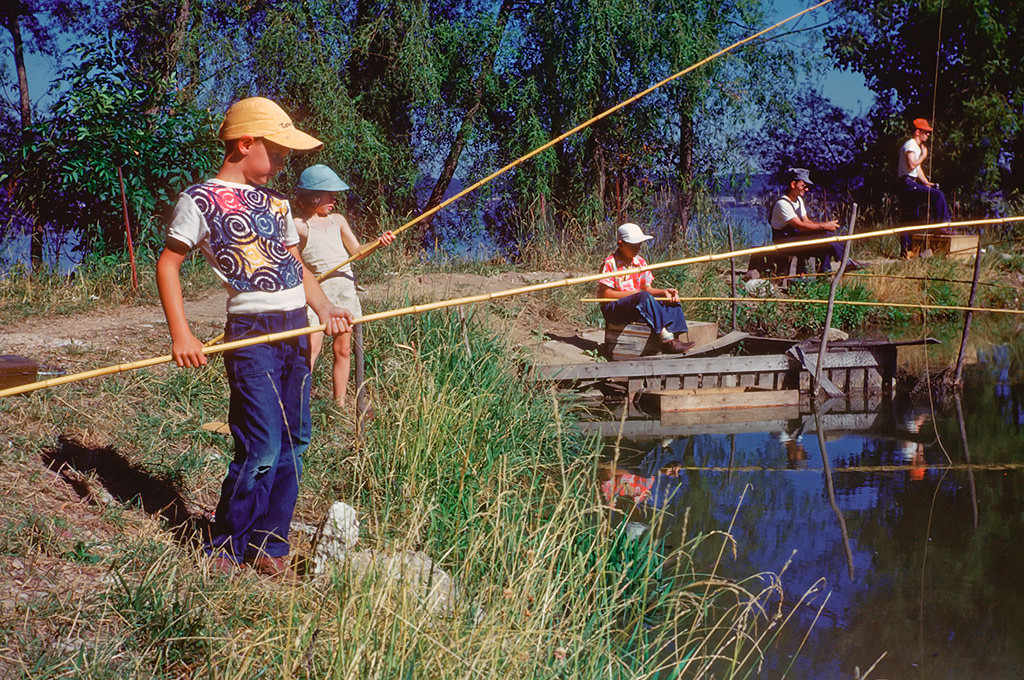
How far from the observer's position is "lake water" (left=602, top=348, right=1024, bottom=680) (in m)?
4.43

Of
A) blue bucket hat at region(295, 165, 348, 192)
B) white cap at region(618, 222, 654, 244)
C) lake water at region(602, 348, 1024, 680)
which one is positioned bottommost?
lake water at region(602, 348, 1024, 680)

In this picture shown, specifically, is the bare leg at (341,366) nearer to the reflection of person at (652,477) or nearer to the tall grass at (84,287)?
the reflection of person at (652,477)

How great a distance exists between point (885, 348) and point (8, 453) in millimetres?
8246

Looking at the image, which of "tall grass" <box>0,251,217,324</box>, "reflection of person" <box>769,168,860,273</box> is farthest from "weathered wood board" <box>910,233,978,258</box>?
"tall grass" <box>0,251,217,324</box>

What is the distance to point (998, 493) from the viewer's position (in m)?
6.74

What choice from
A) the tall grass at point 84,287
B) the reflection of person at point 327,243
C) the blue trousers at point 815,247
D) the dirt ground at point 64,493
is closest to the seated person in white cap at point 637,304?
the dirt ground at point 64,493

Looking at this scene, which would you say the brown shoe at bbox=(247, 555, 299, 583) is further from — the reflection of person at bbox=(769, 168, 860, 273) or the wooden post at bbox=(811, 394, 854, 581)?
the reflection of person at bbox=(769, 168, 860, 273)

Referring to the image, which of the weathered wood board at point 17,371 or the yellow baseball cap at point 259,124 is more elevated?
the yellow baseball cap at point 259,124

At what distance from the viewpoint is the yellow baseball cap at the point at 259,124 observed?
11.5ft

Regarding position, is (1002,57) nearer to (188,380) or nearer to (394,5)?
(394,5)

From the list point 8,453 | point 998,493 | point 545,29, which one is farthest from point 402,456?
point 545,29

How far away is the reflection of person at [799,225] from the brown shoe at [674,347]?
2734 mm

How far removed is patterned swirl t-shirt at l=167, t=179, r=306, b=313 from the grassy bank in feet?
2.93

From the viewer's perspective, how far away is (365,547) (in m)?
3.75
